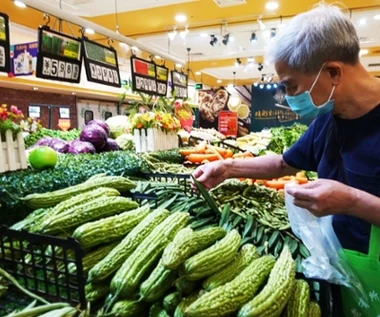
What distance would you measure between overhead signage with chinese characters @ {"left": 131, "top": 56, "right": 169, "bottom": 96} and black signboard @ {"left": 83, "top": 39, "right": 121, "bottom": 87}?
1.39 feet

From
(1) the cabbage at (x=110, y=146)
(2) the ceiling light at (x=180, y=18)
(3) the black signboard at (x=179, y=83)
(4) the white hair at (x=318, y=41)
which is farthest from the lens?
(2) the ceiling light at (x=180, y=18)

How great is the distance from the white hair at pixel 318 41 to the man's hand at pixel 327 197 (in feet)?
1.42

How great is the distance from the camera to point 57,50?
12.5 feet

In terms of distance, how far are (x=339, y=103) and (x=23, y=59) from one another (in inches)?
303

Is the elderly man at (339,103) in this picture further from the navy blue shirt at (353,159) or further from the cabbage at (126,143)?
the cabbage at (126,143)

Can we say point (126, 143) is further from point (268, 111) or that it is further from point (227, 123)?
point (268, 111)

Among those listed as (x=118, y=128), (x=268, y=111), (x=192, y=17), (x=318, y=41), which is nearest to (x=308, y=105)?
(x=318, y=41)

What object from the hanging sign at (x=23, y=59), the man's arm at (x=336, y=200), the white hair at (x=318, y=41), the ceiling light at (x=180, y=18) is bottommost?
the man's arm at (x=336, y=200)

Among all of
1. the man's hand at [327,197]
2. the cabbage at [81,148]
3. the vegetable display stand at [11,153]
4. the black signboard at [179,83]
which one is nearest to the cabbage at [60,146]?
the cabbage at [81,148]

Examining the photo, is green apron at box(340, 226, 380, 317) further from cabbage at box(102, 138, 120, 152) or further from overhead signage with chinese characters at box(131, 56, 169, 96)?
overhead signage with chinese characters at box(131, 56, 169, 96)

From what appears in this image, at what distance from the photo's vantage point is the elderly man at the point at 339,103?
107 cm

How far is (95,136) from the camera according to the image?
132 inches

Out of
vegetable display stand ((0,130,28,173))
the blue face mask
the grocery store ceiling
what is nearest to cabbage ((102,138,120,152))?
vegetable display stand ((0,130,28,173))

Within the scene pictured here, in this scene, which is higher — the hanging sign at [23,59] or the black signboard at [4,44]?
the hanging sign at [23,59]
